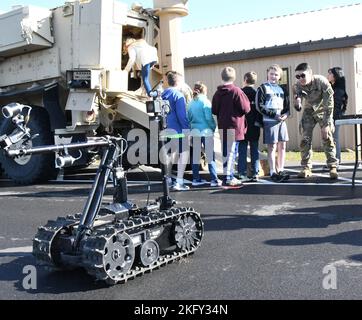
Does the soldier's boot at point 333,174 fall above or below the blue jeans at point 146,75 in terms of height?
below

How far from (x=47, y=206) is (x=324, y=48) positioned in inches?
385

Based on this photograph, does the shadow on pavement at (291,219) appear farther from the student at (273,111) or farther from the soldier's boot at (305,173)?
the soldier's boot at (305,173)

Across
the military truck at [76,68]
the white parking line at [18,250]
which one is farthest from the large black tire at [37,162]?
the white parking line at [18,250]

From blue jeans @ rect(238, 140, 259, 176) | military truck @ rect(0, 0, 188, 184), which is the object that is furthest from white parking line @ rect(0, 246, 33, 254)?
blue jeans @ rect(238, 140, 259, 176)

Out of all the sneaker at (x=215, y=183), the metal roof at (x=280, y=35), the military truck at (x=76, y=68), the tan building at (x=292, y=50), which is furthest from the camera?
the metal roof at (x=280, y=35)

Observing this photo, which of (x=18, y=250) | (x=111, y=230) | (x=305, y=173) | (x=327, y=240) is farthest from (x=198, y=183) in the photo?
(x=111, y=230)

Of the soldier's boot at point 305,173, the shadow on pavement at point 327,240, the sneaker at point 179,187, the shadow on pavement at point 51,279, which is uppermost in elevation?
the soldier's boot at point 305,173

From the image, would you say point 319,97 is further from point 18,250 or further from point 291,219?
point 18,250

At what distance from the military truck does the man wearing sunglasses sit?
2.73m

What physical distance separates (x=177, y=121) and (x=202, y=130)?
535mm

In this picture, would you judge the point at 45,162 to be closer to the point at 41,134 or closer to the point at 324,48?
the point at 41,134

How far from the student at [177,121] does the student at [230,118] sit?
2.01ft

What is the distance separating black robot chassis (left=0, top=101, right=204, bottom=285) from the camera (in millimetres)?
4305

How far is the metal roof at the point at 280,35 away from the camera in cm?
1547
